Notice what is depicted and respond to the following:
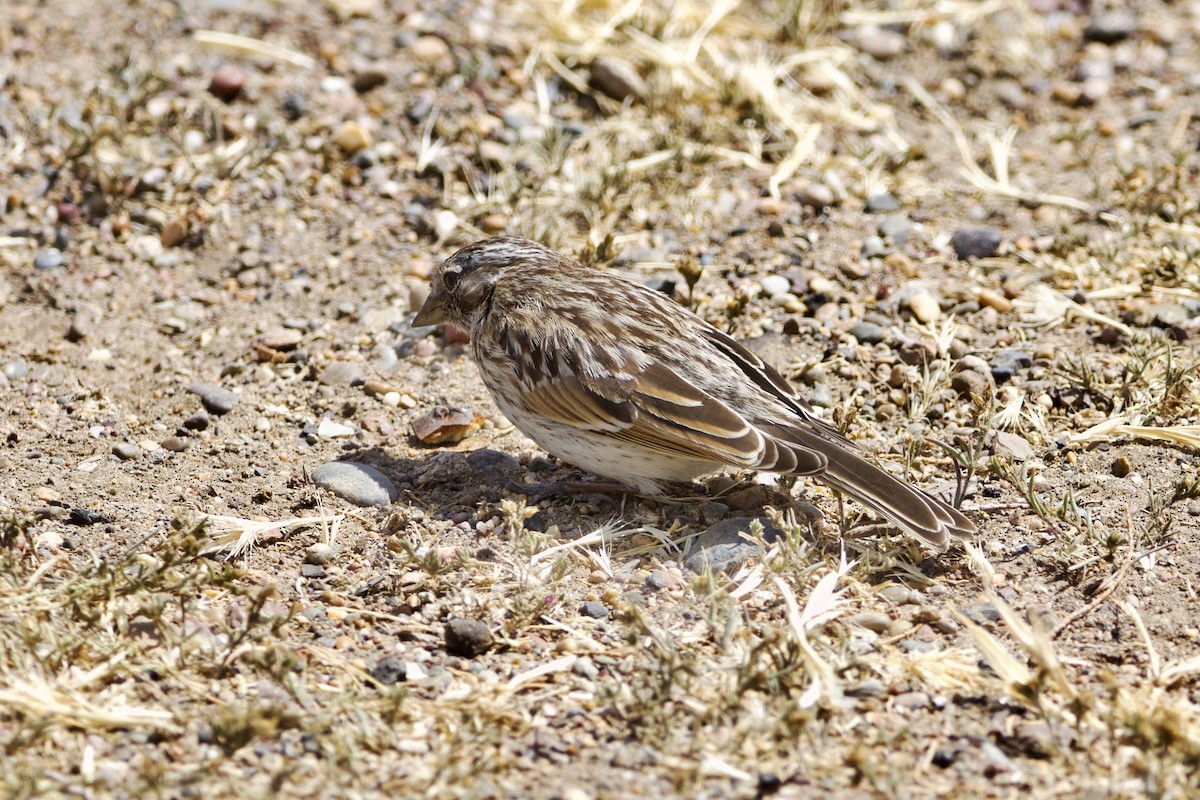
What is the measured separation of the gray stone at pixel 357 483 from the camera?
5.84 m

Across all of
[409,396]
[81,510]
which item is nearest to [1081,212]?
[409,396]

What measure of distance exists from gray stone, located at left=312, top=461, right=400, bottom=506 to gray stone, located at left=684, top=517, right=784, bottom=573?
4.64 feet

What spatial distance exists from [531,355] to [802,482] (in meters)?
1.36

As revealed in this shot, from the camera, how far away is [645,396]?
5.66 meters

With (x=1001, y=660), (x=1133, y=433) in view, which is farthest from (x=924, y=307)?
(x=1001, y=660)

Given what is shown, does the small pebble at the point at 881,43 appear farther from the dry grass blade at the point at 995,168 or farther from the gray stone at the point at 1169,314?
the gray stone at the point at 1169,314

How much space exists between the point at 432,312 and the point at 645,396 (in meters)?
1.53

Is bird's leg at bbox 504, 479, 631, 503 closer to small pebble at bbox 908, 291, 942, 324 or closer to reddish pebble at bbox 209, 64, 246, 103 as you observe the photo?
small pebble at bbox 908, 291, 942, 324

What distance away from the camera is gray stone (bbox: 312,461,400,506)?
5.84 meters

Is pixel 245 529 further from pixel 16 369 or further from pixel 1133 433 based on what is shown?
pixel 1133 433

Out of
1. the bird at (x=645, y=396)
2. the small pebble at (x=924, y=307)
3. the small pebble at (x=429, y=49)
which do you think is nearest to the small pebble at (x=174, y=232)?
the small pebble at (x=429, y=49)

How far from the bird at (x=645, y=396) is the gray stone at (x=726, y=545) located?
27 centimetres

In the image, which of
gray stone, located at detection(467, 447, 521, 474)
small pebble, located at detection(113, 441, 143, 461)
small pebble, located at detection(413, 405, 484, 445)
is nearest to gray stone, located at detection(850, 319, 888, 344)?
gray stone, located at detection(467, 447, 521, 474)

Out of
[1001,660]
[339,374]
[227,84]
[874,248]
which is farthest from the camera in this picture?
[227,84]
